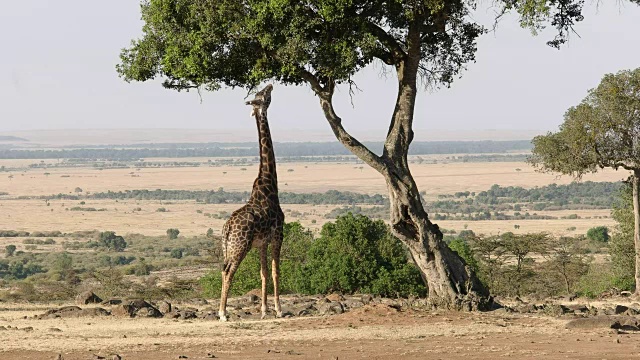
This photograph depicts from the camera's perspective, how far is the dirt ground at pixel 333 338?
48.0ft

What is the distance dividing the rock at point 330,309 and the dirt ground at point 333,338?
1.41m

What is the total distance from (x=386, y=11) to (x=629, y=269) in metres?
17.9

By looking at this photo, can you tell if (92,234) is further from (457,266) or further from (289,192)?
(457,266)

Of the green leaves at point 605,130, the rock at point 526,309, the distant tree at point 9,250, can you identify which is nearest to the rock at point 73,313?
the rock at point 526,309

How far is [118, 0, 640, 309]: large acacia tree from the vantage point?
57.9ft

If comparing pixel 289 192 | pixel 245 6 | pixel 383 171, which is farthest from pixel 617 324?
pixel 289 192

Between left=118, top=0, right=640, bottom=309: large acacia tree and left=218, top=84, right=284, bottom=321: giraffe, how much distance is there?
2.53 feet

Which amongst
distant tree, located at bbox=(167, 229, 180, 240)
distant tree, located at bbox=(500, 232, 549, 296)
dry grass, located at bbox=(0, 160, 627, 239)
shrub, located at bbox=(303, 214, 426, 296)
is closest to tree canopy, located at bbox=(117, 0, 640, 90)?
shrub, located at bbox=(303, 214, 426, 296)

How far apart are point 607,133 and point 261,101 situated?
1164cm

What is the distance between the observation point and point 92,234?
320 feet

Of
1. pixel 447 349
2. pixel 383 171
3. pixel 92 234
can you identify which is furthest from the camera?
pixel 92 234

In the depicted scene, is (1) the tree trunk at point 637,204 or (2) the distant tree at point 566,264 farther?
(2) the distant tree at point 566,264

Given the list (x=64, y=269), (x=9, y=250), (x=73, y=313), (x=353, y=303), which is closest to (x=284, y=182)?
(x=9, y=250)

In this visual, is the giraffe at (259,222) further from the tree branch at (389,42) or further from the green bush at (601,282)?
the green bush at (601,282)
